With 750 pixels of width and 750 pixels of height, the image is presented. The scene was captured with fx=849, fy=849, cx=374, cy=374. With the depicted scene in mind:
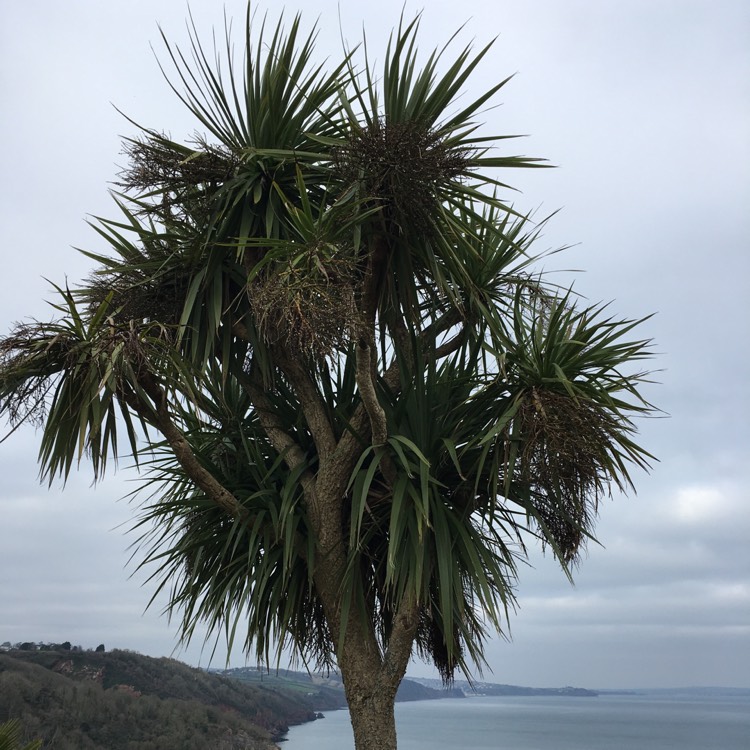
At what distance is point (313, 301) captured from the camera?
13.2 feet

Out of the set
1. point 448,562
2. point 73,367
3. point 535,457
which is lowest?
point 448,562

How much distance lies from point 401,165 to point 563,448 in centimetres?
173

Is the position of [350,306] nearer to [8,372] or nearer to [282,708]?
[8,372]

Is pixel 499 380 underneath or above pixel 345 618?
above

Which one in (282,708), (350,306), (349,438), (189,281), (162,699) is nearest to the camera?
(350,306)

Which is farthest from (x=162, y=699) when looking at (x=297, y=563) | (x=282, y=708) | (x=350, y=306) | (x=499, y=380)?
(x=350, y=306)

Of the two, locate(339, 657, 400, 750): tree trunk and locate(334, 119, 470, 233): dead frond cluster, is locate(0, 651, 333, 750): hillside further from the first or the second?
locate(334, 119, 470, 233): dead frond cluster

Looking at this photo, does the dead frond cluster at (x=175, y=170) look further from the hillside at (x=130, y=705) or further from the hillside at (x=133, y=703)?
the hillside at (x=130, y=705)

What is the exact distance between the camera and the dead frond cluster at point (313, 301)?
13.1 feet

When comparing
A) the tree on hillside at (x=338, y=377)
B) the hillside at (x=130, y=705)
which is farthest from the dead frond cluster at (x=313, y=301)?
the hillside at (x=130, y=705)

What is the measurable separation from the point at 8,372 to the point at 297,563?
2.07m

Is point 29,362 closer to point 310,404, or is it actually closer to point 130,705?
point 310,404

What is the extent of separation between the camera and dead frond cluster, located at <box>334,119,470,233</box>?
4309mm

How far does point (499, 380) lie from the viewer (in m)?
5.11
